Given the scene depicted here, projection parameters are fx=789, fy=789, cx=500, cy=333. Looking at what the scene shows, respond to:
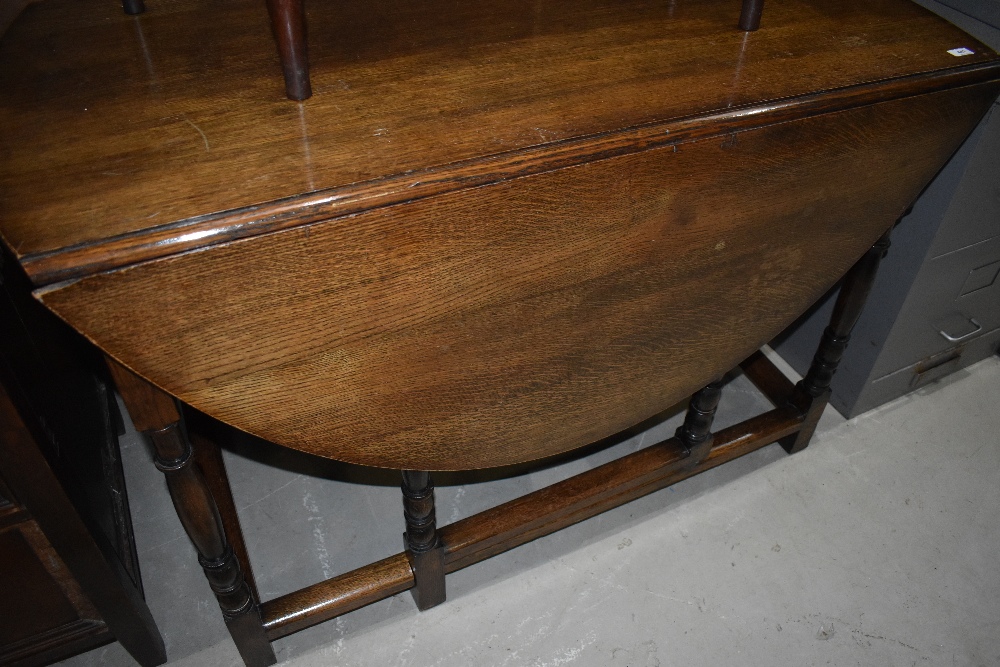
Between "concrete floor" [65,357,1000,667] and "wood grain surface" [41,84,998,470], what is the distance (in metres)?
0.39

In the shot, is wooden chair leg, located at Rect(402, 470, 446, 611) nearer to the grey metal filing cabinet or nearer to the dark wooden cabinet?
the dark wooden cabinet

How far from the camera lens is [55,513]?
0.98 m

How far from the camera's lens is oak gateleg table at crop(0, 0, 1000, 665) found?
2.49 feet

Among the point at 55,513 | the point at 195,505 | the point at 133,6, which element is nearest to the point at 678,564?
the point at 195,505

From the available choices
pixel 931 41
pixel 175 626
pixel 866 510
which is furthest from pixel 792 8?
pixel 175 626

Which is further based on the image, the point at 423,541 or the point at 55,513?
the point at 423,541

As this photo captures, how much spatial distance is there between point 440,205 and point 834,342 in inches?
37.0

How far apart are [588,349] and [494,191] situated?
294 mm

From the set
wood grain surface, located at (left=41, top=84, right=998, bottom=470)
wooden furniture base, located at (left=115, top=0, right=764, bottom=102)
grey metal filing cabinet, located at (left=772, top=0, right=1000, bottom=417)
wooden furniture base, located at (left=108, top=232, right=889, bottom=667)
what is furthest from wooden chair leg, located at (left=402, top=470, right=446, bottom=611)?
grey metal filing cabinet, located at (left=772, top=0, right=1000, bottom=417)

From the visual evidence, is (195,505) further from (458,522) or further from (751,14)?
(751,14)

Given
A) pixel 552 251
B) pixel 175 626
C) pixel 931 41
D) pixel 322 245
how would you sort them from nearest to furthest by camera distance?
pixel 322 245 < pixel 552 251 < pixel 931 41 < pixel 175 626

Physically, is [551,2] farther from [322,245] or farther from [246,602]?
[246,602]

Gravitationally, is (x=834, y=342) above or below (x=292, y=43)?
below

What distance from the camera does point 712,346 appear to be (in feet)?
3.77
